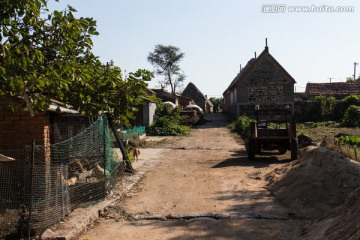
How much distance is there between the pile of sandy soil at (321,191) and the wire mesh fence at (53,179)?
4124 mm

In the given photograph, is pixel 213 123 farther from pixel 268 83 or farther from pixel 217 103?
pixel 217 103

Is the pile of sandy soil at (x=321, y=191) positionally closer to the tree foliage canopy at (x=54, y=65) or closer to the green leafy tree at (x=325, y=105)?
the tree foliage canopy at (x=54, y=65)

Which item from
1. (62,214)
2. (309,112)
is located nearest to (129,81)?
(62,214)

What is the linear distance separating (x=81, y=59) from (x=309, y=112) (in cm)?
3426

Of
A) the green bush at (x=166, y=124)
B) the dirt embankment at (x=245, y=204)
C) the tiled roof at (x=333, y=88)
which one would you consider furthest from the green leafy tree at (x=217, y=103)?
the dirt embankment at (x=245, y=204)

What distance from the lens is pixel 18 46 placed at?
→ 5.75 m

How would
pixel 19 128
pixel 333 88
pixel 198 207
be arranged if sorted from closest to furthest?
pixel 198 207 < pixel 19 128 < pixel 333 88

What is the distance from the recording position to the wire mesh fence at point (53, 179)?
6.61 metres

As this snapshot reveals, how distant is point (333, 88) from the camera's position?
4462cm

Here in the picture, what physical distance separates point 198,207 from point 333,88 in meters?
40.1

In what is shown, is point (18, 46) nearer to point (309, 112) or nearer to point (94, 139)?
point (94, 139)

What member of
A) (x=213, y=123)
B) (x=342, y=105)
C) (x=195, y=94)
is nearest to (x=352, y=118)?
(x=342, y=105)

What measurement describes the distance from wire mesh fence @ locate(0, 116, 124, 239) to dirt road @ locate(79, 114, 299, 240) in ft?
2.22

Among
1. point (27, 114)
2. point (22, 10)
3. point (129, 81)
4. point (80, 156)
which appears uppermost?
point (22, 10)
